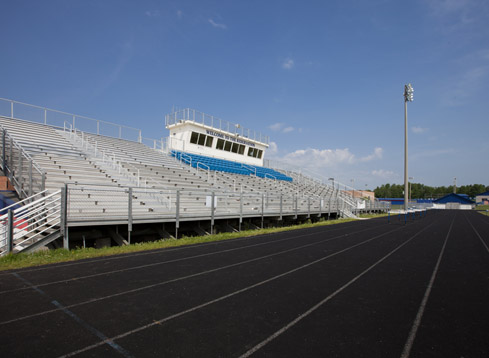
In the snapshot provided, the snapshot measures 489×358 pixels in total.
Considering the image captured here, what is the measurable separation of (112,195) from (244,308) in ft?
25.0

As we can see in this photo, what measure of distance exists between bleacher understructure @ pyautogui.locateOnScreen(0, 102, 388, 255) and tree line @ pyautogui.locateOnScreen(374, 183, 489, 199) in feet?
447

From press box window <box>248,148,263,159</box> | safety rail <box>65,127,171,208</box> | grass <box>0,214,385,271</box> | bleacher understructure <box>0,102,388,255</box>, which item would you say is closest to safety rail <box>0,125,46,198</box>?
bleacher understructure <box>0,102,388,255</box>

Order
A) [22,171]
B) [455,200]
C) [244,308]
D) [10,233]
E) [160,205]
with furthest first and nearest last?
[455,200] < [160,205] < [22,171] < [10,233] < [244,308]

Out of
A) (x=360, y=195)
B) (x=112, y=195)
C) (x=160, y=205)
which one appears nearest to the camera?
(x=112, y=195)

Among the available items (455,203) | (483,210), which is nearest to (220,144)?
(483,210)

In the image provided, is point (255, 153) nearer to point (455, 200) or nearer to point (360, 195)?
point (360, 195)

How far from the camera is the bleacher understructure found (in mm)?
8828

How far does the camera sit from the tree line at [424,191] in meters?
143

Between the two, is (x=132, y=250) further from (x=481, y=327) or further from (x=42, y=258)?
(x=481, y=327)

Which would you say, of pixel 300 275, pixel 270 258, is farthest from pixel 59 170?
pixel 300 275

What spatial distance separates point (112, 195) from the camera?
34.1 ft

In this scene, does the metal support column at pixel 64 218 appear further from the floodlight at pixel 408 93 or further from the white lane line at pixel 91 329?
the floodlight at pixel 408 93

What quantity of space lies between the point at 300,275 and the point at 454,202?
3720 inches

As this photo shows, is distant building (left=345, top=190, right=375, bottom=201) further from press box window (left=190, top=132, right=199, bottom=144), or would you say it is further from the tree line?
the tree line
